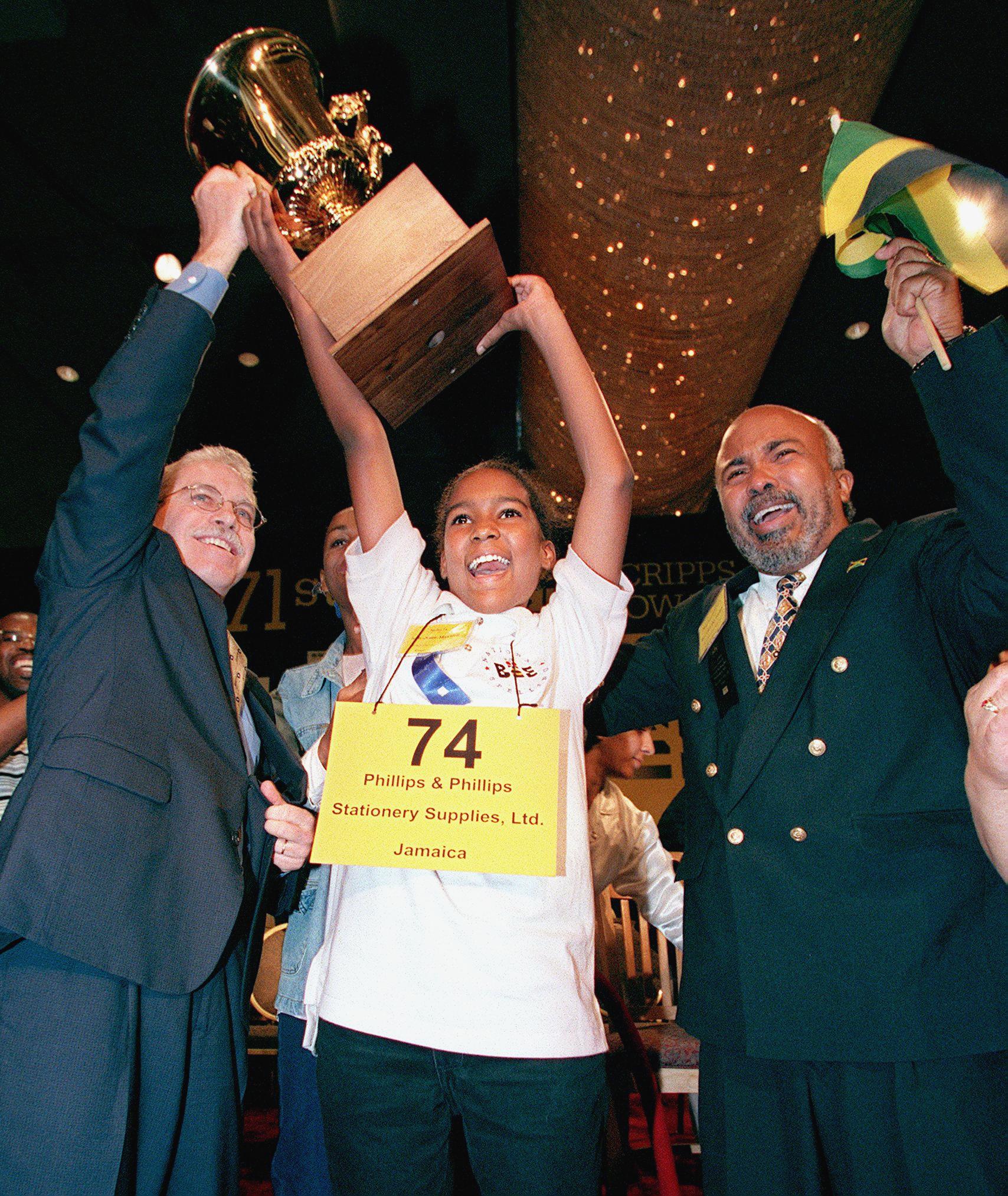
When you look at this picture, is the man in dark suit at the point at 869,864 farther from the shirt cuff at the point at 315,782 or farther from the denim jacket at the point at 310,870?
the denim jacket at the point at 310,870

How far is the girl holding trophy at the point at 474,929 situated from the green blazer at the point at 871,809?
243 millimetres

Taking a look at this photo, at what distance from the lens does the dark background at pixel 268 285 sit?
2.25m

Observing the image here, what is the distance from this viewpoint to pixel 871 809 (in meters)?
1.16

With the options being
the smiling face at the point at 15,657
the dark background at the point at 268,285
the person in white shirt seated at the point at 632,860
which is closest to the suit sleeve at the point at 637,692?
the person in white shirt seated at the point at 632,860

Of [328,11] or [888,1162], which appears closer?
[888,1162]

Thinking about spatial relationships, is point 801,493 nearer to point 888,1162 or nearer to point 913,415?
point 888,1162

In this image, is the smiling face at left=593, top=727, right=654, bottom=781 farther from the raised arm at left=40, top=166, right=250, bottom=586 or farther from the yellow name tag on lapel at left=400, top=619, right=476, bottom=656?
the raised arm at left=40, top=166, right=250, bottom=586

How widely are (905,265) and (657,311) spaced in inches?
55.7

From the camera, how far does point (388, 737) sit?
115 cm

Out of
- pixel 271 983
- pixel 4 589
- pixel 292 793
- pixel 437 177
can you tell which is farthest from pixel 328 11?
pixel 4 589

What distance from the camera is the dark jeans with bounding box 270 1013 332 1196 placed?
1.61 metres

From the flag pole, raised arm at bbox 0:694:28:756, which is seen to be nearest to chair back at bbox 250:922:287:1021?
raised arm at bbox 0:694:28:756

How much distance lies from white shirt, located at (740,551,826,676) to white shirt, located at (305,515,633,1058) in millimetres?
274

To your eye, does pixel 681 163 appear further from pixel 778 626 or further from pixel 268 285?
pixel 268 285
